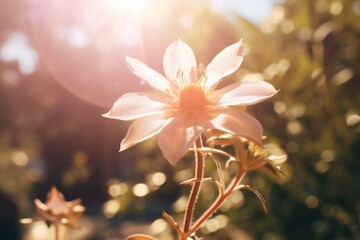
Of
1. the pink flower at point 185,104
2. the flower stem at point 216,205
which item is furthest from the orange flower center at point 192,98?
the flower stem at point 216,205

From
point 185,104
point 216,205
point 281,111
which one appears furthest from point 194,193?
point 281,111

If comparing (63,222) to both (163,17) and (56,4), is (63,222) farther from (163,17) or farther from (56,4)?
(56,4)

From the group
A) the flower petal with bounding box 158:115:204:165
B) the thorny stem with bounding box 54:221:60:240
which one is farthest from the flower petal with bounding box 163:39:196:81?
the thorny stem with bounding box 54:221:60:240

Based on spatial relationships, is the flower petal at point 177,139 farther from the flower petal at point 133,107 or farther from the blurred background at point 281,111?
the blurred background at point 281,111

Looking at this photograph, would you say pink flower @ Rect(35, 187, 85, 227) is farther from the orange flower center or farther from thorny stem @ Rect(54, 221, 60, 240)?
the orange flower center

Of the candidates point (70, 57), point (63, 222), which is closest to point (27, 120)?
point (70, 57)

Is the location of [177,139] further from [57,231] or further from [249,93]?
[57,231]
